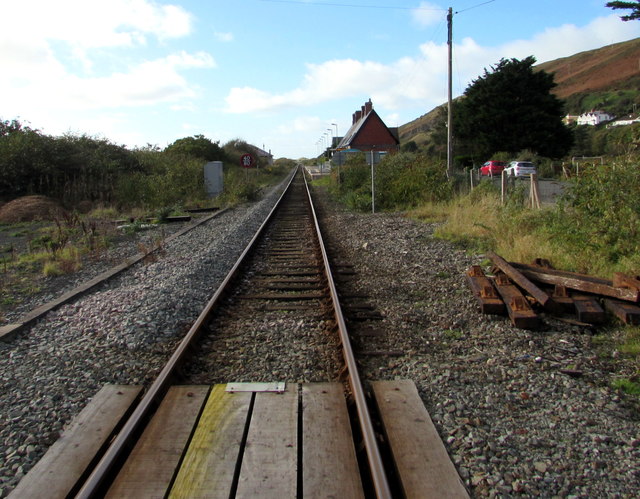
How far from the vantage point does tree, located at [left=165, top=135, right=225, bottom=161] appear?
48.3 m

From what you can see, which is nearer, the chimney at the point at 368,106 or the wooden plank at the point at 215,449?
the wooden plank at the point at 215,449

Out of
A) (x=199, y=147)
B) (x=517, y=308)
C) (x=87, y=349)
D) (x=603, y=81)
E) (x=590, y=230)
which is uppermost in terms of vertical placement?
(x=603, y=81)

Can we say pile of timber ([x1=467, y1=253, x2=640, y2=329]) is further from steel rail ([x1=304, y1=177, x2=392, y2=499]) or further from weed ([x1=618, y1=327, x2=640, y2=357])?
steel rail ([x1=304, y1=177, x2=392, y2=499])

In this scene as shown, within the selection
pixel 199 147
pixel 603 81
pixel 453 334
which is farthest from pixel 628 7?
pixel 603 81

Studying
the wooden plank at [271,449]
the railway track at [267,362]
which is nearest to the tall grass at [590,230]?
the railway track at [267,362]

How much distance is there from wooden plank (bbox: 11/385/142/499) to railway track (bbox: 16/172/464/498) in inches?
3.7

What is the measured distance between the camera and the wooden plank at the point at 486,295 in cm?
592

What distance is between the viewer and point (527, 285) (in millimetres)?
6172

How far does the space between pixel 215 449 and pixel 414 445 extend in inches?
48.8

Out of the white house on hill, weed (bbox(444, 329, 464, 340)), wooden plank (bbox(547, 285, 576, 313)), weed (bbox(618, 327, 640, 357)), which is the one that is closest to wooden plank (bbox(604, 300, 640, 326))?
weed (bbox(618, 327, 640, 357))

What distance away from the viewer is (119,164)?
25359 millimetres

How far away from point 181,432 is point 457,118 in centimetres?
5188

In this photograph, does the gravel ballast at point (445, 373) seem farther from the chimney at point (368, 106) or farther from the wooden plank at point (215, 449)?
the chimney at point (368, 106)

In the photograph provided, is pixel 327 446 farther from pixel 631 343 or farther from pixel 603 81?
pixel 603 81
